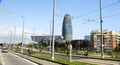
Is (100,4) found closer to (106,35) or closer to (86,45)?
(86,45)

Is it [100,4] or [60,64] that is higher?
[100,4]

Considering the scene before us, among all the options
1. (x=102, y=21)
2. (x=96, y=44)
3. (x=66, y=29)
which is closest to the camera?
(x=102, y=21)

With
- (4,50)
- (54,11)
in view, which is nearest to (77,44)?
(4,50)

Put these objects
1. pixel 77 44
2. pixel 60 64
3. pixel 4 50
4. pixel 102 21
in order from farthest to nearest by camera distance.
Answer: pixel 77 44 < pixel 4 50 < pixel 102 21 < pixel 60 64

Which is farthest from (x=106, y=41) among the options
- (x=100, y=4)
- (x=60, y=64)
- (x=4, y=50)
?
(x=60, y=64)

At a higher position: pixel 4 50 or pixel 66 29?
pixel 66 29

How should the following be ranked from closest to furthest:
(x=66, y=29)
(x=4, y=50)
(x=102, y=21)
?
(x=102, y=21), (x=4, y=50), (x=66, y=29)

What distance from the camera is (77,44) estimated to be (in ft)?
583

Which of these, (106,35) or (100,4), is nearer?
(100,4)

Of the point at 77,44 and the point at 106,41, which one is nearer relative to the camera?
the point at 77,44

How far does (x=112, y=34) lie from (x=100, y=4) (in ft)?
501

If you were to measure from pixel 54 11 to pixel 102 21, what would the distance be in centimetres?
1218

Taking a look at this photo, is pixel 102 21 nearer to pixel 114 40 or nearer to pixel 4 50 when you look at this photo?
pixel 4 50

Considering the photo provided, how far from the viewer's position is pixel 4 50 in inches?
3396
